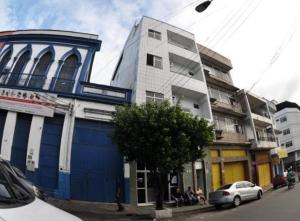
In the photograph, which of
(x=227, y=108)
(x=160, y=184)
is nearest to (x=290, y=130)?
(x=227, y=108)

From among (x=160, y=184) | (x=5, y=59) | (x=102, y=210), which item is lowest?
(x=102, y=210)

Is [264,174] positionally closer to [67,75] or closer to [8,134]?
[67,75]

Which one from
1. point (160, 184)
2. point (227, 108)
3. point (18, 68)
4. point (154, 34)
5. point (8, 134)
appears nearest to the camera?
point (160, 184)

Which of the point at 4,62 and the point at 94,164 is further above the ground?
the point at 4,62

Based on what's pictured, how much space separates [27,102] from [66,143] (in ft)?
10.4

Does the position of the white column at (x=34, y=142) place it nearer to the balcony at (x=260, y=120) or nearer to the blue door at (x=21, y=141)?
the blue door at (x=21, y=141)

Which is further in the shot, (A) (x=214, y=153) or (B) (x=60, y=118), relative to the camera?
(A) (x=214, y=153)

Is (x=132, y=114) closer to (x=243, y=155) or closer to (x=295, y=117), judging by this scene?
(x=243, y=155)

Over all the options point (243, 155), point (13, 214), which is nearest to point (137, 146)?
point (13, 214)

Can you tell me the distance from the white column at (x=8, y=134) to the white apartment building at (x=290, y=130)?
5982 cm

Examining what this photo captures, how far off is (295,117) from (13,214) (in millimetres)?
75225

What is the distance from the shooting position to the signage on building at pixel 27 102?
1970 cm

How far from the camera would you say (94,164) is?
67.0ft

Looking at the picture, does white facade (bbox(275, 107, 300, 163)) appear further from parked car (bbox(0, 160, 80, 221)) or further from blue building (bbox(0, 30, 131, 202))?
parked car (bbox(0, 160, 80, 221))
